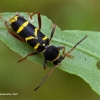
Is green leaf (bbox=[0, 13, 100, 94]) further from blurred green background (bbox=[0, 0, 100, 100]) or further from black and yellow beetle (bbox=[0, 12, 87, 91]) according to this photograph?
blurred green background (bbox=[0, 0, 100, 100])

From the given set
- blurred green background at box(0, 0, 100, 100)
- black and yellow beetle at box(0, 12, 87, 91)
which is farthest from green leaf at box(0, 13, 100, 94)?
blurred green background at box(0, 0, 100, 100)

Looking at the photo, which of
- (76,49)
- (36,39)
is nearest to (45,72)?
(76,49)

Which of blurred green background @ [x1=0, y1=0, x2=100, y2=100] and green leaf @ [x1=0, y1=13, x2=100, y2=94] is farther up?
green leaf @ [x1=0, y1=13, x2=100, y2=94]

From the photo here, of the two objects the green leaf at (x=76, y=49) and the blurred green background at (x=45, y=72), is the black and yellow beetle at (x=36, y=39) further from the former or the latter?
the blurred green background at (x=45, y=72)

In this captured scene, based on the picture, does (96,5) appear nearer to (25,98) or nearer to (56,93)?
(56,93)

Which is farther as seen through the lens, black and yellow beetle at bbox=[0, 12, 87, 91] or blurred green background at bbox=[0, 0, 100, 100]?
blurred green background at bbox=[0, 0, 100, 100]
